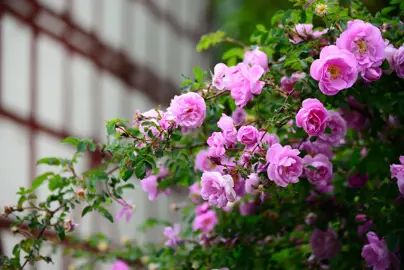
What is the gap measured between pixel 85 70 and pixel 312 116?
11.8 ft

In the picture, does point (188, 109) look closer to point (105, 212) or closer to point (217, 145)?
point (217, 145)

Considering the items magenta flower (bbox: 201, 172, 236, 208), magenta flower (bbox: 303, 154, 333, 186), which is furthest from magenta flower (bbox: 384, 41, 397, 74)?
magenta flower (bbox: 201, 172, 236, 208)

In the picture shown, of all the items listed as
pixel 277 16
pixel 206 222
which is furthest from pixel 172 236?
pixel 277 16

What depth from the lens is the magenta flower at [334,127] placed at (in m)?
1.83

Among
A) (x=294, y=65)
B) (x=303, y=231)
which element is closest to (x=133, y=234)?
(x=303, y=231)

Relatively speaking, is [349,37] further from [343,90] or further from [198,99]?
[198,99]

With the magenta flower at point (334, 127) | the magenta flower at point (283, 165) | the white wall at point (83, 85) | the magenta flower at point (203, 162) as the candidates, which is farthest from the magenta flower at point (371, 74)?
the white wall at point (83, 85)

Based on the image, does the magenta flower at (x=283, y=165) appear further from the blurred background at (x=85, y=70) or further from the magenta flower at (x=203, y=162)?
the blurred background at (x=85, y=70)

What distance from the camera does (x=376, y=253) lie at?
182 centimetres

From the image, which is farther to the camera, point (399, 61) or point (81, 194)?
point (81, 194)

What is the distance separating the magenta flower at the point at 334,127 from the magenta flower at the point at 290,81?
0.13 metres

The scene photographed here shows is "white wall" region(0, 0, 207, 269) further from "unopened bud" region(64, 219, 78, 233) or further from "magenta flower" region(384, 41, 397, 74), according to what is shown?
"magenta flower" region(384, 41, 397, 74)

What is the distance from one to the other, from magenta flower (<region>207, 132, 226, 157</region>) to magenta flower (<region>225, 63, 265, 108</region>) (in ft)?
0.40

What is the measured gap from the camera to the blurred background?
427 cm
